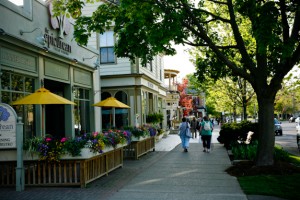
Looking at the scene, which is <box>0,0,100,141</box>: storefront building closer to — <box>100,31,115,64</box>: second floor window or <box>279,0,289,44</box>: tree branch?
<box>100,31,115,64</box>: second floor window

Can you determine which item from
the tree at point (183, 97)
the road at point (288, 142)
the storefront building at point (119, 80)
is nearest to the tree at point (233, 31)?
the road at point (288, 142)

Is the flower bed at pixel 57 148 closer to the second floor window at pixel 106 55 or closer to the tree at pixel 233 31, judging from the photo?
the tree at pixel 233 31

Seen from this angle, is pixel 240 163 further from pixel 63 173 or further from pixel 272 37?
pixel 63 173

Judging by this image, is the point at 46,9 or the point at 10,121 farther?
the point at 46,9

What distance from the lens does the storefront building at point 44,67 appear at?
35.1 ft

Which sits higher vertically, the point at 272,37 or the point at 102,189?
the point at 272,37

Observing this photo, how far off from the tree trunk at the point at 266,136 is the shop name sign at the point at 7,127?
7.22 m

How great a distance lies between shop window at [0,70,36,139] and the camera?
10516 mm

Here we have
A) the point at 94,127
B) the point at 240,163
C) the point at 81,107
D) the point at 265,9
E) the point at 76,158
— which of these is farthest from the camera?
the point at 94,127

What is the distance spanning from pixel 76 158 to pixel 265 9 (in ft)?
20.3

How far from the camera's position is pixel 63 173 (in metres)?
10.0

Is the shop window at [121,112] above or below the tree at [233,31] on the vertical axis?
below

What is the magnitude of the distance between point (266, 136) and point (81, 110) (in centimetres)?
827

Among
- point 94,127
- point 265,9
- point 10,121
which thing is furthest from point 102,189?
point 94,127
